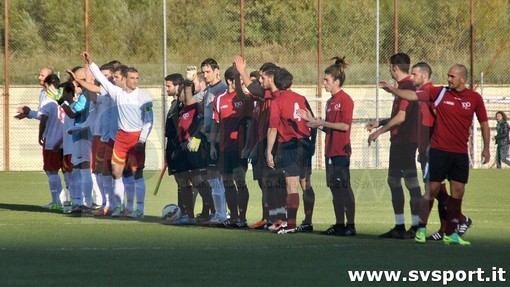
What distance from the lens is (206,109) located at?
15.1 meters

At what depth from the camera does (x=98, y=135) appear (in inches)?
672

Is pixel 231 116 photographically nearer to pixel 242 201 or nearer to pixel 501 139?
pixel 242 201

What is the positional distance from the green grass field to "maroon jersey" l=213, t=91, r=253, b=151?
1147 millimetres

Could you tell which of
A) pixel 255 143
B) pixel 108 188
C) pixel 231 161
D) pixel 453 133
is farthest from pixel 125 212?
pixel 453 133

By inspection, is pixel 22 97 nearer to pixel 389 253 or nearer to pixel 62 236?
pixel 62 236

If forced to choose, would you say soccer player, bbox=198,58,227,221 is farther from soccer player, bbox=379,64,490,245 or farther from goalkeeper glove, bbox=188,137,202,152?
soccer player, bbox=379,64,490,245

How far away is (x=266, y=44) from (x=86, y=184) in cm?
1878

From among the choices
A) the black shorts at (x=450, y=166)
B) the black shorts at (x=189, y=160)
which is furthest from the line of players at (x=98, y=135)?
the black shorts at (x=450, y=166)

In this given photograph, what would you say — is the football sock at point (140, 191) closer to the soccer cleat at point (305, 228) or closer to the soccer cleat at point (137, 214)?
the soccer cleat at point (137, 214)

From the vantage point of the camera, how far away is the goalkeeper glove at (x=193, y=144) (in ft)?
48.6

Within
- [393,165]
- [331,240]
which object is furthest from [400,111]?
[331,240]

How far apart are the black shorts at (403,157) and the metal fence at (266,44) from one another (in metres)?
18.2

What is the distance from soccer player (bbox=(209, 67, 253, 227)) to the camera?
14594mm

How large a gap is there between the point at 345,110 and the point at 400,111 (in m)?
0.71
